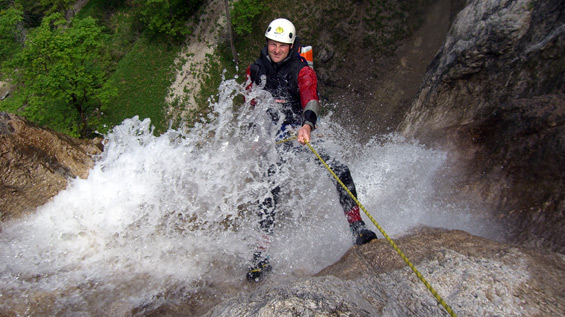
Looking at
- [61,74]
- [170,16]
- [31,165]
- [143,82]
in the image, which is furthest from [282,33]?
[170,16]

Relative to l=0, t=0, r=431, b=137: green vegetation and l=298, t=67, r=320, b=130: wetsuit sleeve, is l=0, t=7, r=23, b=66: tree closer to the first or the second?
l=0, t=0, r=431, b=137: green vegetation

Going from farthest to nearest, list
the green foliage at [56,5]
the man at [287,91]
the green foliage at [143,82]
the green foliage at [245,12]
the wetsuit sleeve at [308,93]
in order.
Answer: the green foliage at [56,5]
the green foliage at [143,82]
the green foliage at [245,12]
the man at [287,91]
the wetsuit sleeve at [308,93]

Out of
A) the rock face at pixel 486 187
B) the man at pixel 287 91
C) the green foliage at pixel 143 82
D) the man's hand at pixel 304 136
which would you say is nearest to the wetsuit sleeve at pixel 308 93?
the man at pixel 287 91

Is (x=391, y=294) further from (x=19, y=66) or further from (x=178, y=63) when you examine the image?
(x=178, y=63)

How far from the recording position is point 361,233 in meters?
4.77

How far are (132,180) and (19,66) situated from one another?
11870mm

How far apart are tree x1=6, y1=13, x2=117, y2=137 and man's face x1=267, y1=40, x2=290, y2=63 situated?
11.3 m

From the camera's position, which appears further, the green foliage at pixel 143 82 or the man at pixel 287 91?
the green foliage at pixel 143 82

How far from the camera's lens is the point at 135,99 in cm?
1800

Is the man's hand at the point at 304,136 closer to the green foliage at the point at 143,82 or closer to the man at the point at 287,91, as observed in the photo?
the man at the point at 287,91

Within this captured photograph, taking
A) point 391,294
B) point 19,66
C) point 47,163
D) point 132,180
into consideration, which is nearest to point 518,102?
point 391,294

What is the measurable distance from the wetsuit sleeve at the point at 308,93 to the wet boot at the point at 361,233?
5.68ft

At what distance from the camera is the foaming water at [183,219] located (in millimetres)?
3916

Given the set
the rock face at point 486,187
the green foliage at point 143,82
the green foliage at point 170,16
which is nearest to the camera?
the rock face at point 486,187
